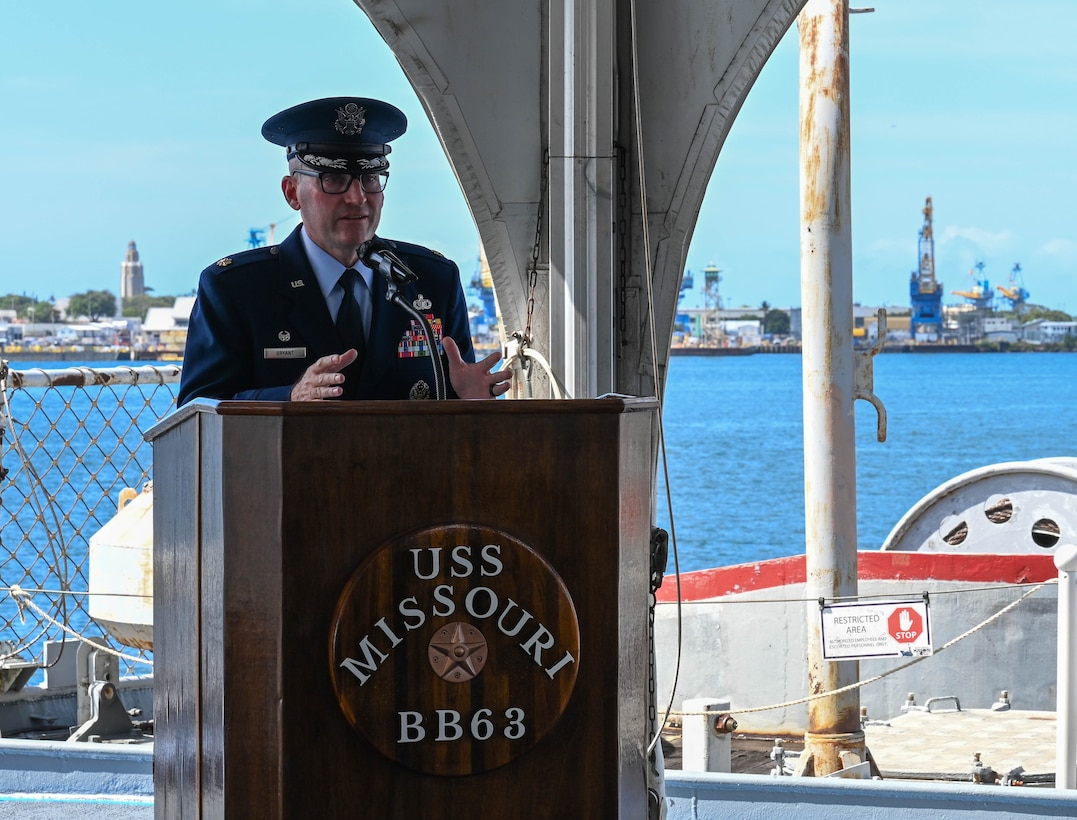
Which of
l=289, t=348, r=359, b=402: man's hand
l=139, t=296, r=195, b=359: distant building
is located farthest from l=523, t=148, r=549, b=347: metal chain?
l=139, t=296, r=195, b=359: distant building

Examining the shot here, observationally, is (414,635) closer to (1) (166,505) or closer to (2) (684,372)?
(1) (166,505)

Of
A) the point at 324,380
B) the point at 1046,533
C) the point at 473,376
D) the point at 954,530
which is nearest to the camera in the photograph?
the point at 324,380

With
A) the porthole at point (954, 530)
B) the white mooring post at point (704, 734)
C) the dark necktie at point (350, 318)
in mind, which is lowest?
the white mooring post at point (704, 734)

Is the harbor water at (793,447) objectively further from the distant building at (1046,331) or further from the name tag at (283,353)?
the name tag at (283,353)

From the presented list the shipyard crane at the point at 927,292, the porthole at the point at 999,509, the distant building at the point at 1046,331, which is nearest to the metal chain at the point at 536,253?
the porthole at the point at 999,509

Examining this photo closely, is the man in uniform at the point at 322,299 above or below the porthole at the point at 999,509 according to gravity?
above

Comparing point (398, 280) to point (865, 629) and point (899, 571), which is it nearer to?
point (865, 629)

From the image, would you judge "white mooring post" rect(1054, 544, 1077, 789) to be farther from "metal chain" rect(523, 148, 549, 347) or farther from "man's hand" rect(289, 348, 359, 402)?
"man's hand" rect(289, 348, 359, 402)

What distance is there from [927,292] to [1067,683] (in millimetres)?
104857

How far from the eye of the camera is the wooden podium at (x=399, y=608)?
197 centimetres

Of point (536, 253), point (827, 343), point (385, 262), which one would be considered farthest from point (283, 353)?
point (827, 343)

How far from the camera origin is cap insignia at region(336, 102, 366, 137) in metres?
2.63

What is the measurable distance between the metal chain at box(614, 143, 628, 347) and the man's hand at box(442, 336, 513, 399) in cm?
172

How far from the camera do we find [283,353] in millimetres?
2607
